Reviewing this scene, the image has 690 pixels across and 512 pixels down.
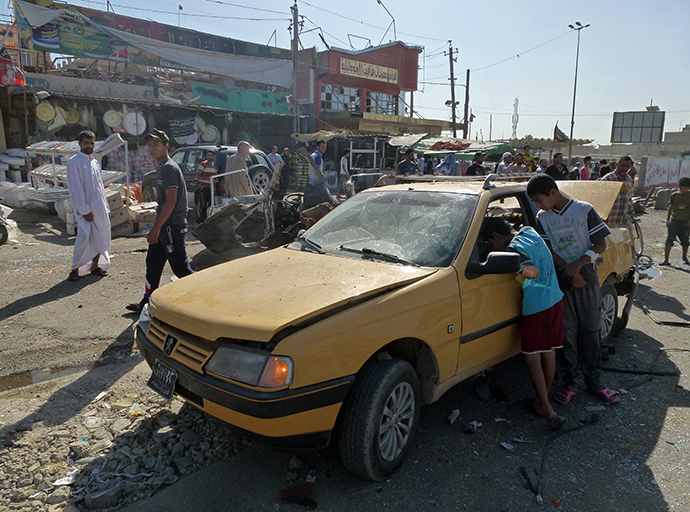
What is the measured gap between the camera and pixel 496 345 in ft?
10.8

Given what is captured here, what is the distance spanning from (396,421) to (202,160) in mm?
10570

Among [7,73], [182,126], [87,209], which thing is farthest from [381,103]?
[87,209]

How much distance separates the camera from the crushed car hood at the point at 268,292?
236 centimetres

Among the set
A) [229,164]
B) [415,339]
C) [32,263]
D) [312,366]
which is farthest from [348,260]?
[229,164]

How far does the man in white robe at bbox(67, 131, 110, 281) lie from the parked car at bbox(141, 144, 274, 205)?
4243 millimetres

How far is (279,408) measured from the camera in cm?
221

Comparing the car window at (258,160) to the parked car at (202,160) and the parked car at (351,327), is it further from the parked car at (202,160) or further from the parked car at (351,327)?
the parked car at (351,327)

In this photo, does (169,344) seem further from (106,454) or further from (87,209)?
(87,209)

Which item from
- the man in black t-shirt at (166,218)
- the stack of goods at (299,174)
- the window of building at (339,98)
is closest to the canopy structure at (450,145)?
the window of building at (339,98)

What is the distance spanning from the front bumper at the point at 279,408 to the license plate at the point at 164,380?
21 centimetres

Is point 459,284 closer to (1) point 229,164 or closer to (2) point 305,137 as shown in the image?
(1) point 229,164

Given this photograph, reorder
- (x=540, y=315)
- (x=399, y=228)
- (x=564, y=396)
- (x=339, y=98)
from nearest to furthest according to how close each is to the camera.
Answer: (x=540, y=315)
(x=399, y=228)
(x=564, y=396)
(x=339, y=98)

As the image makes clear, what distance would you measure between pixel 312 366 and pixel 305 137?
19200mm

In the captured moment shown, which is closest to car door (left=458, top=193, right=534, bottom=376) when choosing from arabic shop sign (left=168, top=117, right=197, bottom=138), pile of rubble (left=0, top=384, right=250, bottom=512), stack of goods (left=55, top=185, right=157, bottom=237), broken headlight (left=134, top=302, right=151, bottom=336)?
pile of rubble (left=0, top=384, right=250, bottom=512)
